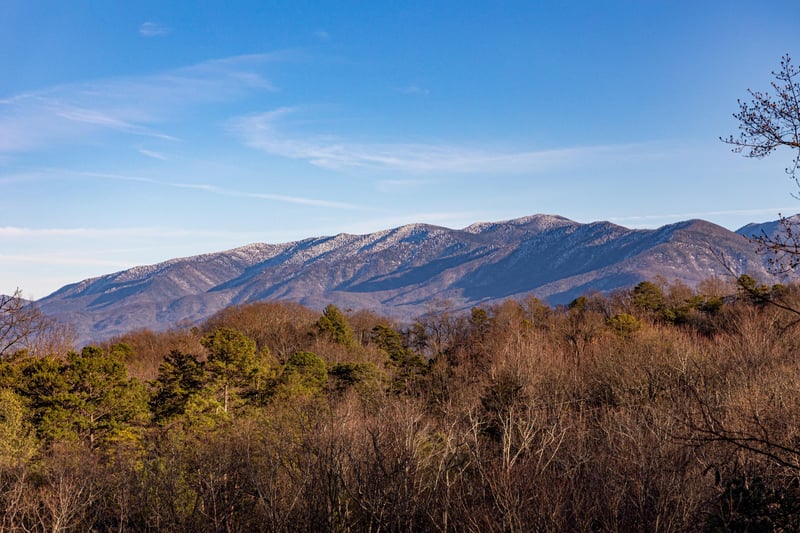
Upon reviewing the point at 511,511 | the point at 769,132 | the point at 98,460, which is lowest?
the point at 98,460

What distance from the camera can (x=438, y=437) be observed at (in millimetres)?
23859

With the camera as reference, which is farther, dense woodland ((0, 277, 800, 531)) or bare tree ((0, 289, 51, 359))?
bare tree ((0, 289, 51, 359))

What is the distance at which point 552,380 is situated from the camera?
37812 millimetres

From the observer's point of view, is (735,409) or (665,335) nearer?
(735,409)

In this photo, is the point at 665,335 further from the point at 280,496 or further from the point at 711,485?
the point at 280,496

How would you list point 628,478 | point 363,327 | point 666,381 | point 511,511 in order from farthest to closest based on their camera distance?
point 363,327 → point 666,381 → point 628,478 → point 511,511

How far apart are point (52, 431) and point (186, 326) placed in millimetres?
87405

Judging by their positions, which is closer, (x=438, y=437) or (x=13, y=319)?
(x=438, y=437)

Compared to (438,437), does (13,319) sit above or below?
above

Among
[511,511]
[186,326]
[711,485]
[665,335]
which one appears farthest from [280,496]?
[186,326]

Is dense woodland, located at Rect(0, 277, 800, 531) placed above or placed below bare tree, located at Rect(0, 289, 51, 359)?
below

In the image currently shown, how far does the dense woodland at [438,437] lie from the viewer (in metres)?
14.1

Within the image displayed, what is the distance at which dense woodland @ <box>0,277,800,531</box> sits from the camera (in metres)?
14.1

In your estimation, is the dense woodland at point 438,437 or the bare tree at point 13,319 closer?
the dense woodland at point 438,437
